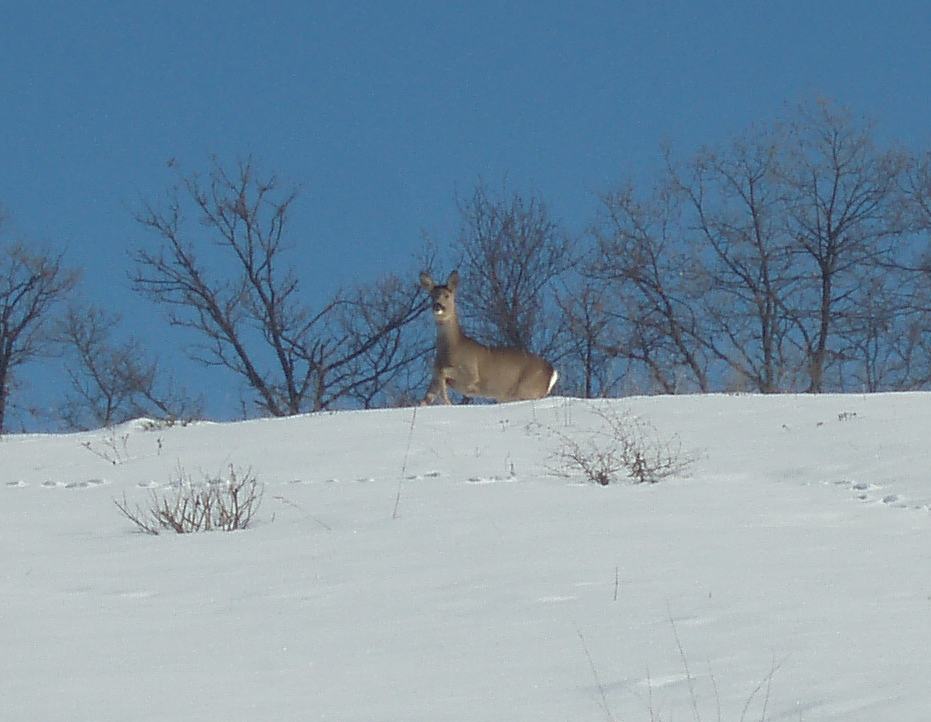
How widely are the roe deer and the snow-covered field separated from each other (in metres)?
6.38

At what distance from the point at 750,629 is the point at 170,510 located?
14.4ft

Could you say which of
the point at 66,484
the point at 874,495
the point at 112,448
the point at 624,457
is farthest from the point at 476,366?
the point at 874,495

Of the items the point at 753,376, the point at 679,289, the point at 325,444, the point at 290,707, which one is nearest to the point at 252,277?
the point at 679,289

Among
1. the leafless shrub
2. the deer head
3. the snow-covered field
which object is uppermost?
the deer head

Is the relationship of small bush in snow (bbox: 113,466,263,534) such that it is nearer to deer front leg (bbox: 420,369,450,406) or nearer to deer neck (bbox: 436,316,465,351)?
deer front leg (bbox: 420,369,450,406)

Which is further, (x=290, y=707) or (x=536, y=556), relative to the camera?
(x=536, y=556)

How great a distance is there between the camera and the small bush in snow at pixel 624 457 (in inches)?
333

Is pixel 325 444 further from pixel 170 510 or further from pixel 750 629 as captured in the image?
pixel 750 629

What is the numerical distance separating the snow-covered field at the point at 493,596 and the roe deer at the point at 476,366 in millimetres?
6382

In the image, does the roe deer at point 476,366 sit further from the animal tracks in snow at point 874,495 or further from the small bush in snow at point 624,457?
the animal tracks in snow at point 874,495

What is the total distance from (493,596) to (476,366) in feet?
38.3

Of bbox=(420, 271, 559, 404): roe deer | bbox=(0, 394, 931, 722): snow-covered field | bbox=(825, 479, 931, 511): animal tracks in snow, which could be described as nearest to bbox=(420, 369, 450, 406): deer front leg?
bbox=(420, 271, 559, 404): roe deer

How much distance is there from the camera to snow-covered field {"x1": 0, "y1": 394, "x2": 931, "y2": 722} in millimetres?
3223

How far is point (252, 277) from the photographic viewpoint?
32.3 meters
